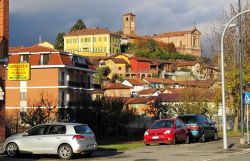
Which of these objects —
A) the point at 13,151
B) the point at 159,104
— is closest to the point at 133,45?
the point at 159,104

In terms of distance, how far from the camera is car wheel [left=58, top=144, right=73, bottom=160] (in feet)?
69.7

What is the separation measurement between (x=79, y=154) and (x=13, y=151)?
9.36ft

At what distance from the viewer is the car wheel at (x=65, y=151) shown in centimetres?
2125

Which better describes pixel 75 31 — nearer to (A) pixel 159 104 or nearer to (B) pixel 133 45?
(B) pixel 133 45

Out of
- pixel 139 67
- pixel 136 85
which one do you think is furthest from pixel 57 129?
pixel 139 67

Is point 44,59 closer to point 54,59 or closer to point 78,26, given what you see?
point 54,59

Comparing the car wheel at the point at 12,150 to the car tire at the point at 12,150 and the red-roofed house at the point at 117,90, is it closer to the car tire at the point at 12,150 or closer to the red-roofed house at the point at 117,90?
the car tire at the point at 12,150

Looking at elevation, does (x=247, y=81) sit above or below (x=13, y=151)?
above

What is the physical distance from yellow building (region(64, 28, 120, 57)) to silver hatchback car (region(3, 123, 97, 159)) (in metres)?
146

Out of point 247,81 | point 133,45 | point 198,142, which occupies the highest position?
point 133,45

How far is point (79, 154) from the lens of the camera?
74.7ft

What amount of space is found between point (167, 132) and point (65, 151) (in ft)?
31.8

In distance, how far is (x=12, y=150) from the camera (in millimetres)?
22078

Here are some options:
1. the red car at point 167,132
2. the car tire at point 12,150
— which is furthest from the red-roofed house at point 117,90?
the car tire at point 12,150
